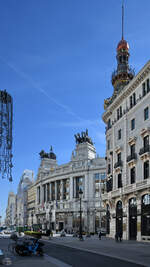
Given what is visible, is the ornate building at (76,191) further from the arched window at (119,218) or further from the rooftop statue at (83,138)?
the arched window at (119,218)

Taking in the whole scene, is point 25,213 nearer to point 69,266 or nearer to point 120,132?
point 120,132

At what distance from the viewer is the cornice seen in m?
47.5

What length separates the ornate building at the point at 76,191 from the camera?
108481 millimetres

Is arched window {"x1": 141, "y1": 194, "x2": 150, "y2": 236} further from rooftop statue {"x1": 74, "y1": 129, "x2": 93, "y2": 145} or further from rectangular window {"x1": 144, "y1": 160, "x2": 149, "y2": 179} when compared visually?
rooftop statue {"x1": 74, "y1": 129, "x2": 93, "y2": 145}

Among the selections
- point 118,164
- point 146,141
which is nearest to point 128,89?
point 146,141

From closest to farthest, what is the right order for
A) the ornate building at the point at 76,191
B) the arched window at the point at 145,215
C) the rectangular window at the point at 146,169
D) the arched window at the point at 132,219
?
the arched window at the point at 145,215, the rectangular window at the point at 146,169, the arched window at the point at 132,219, the ornate building at the point at 76,191

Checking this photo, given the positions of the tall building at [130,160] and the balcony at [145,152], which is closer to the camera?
the balcony at [145,152]

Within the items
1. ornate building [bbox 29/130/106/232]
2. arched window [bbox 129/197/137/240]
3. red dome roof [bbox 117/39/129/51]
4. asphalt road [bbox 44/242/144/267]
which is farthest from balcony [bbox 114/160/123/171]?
ornate building [bbox 29/130/106/232]

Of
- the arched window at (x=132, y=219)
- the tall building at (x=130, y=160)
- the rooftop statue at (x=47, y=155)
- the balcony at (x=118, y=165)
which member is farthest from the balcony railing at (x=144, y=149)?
the rooftop statue at (x=47, y=155)

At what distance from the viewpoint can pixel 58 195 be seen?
125375 mm

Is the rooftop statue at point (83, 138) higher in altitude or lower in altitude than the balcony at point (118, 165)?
higher

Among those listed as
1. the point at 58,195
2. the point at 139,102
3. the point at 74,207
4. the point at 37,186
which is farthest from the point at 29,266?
the point at 37,186

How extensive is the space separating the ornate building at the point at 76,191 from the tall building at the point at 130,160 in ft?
156

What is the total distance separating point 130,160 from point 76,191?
6964 centimetres
